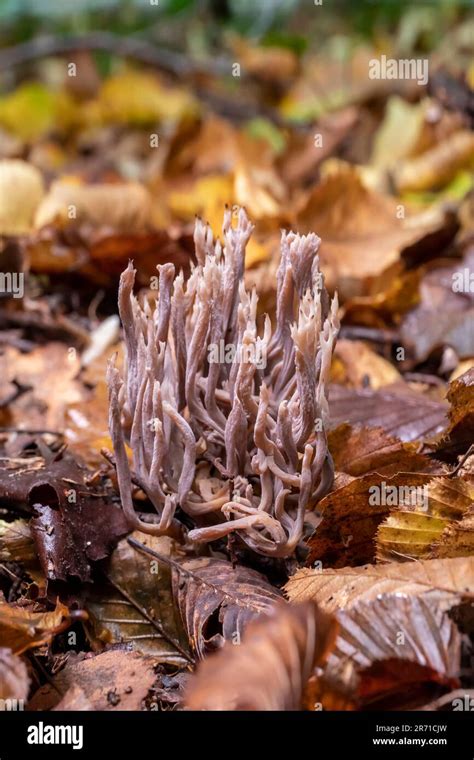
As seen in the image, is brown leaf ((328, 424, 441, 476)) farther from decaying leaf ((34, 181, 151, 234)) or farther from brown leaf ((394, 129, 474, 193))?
brown leaf ((394, 129, 474, 193))

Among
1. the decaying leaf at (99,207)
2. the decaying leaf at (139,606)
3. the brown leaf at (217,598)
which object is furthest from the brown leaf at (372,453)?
the decaying leaf at (99,207)

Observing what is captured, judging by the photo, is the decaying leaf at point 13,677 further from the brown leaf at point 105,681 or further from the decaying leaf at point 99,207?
the decaying leaf at point 99,207

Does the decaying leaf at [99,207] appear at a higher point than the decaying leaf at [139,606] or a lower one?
higher

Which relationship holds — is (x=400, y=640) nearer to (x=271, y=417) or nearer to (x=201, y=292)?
(x=271, y=417)

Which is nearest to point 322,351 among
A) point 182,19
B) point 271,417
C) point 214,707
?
point 271,417

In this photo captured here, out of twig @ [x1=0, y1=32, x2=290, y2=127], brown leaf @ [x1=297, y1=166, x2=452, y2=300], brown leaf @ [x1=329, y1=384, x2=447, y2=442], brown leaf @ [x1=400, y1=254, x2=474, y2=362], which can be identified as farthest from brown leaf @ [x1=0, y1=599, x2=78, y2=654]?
twig @ [x1=0, y1=32, x2=290, y2=127]

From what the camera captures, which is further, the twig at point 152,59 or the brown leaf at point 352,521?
the twig at point 152,59
